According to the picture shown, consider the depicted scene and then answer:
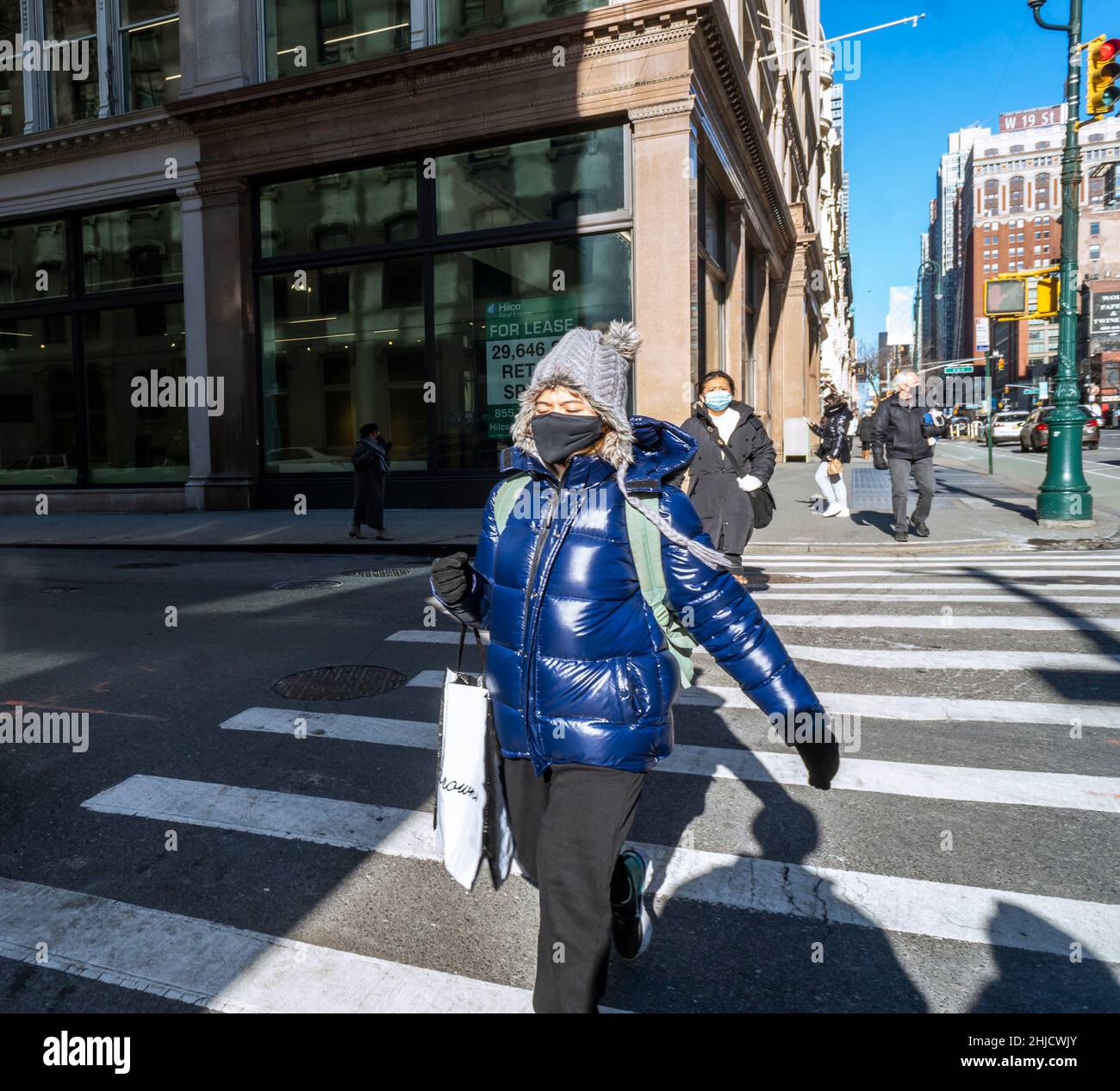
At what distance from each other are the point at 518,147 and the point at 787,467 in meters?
16.1

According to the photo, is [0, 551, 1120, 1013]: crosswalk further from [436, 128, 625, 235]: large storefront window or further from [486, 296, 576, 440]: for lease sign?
[436, 128, 625, 235]: large storefront window

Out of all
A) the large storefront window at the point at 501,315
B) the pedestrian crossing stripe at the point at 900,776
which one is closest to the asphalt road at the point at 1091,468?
the large storefront window at the point at 501,315

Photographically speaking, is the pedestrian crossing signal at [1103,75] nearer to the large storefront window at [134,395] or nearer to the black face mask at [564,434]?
the black face mask at [564,434]

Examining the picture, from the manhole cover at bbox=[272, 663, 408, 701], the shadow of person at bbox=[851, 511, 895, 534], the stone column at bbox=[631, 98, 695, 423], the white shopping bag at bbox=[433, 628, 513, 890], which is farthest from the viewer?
the stone column at bbox=[631, 98, 695, 423]

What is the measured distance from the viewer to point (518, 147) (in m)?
Answer: 18.2

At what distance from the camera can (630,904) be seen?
9.23 feet

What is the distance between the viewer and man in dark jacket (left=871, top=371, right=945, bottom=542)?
12328 mm

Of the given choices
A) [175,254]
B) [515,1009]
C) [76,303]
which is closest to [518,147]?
[175,254]

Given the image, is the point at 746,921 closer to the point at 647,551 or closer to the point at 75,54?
the point at 647,551

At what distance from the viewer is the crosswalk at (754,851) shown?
291 cm

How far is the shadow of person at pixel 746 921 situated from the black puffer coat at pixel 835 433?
36.0 ft

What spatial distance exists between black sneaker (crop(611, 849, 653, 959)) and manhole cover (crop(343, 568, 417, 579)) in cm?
869

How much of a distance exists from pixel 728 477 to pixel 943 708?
3358 mm

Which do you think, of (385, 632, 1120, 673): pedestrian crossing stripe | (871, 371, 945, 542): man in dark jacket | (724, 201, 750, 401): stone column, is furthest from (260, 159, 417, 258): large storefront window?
(385, 632, 1120, 673): pedestrian crossing stripe
